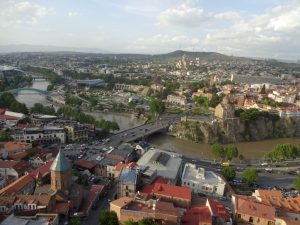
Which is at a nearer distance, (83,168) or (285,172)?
(83,168)

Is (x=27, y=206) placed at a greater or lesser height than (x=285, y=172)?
greater

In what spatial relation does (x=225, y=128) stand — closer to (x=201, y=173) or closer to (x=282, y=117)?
(x=282, y=117)

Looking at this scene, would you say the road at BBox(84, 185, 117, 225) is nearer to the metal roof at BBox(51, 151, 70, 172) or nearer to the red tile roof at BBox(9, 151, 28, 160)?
the metal roof at BBox(51, 151, 70, 172)

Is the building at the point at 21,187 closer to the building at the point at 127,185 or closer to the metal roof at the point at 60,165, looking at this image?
the metal roof at the point at 60,165

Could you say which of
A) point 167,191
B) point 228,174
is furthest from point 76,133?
point 167,191

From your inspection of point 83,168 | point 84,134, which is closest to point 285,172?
point 83,168

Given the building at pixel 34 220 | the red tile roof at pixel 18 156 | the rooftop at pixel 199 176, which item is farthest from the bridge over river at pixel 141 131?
the building at pixel 34 220
